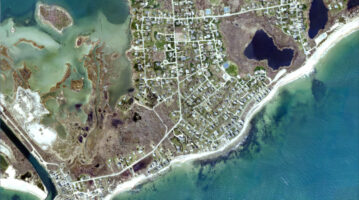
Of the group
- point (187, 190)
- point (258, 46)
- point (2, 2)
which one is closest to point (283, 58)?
point (258, 46)

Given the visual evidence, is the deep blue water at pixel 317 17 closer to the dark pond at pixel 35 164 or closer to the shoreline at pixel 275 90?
the shoreline at pixel 275 90

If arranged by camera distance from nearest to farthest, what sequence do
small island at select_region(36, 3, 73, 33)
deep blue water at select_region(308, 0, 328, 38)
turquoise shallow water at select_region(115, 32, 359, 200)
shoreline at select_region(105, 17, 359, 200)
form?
small island at select_region(36, 3, 73, 33)
deep blue water at select_region(308, 0, 328, 38)
turquoise shallow water at select_region(115, 32, 359, 200)
shoreline at select_region(105, 17, 359, 200)

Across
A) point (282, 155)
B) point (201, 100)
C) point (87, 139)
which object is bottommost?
point (282, 155)

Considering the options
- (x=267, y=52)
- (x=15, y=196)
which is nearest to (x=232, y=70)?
(x=267, y=52)

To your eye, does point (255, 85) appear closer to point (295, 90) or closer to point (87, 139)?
point (295, 90)

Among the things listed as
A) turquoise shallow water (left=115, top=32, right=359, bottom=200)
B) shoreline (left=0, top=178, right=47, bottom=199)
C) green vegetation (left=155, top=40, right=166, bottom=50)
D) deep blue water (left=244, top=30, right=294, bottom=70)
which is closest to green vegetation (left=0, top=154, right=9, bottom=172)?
shoreline (left=0, top=178, right=47, bottom=199)

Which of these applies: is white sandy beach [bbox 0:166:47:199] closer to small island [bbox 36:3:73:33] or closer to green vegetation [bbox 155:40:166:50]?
small island [bbox 36:3:73:33]
